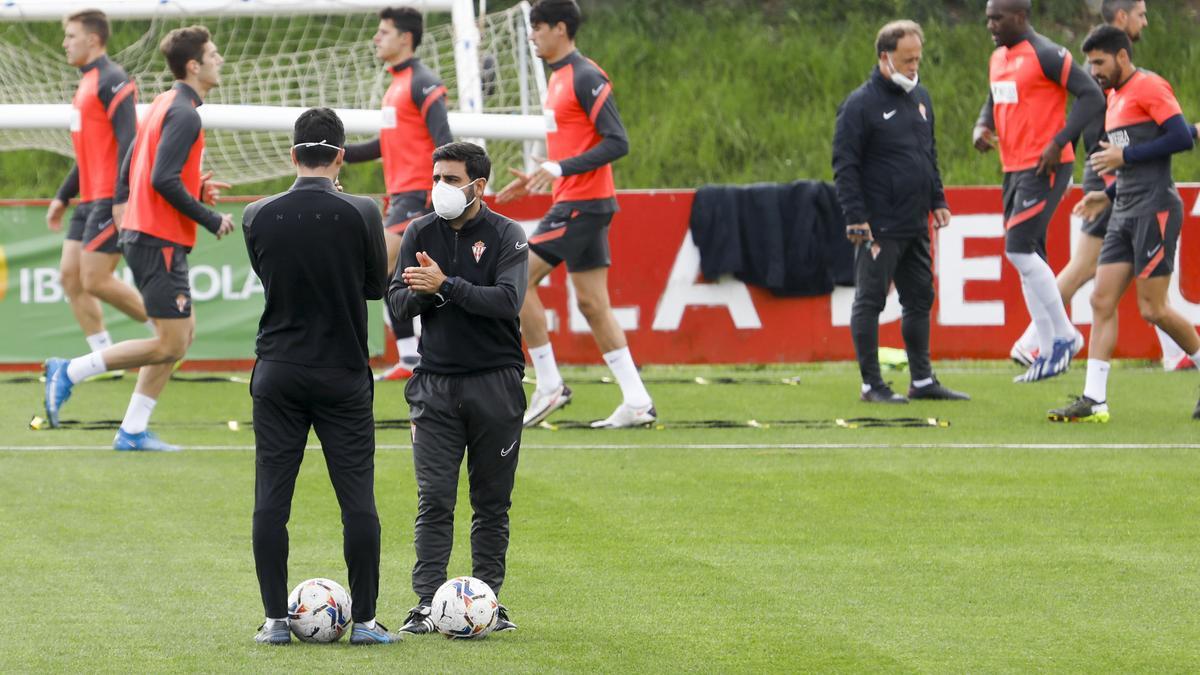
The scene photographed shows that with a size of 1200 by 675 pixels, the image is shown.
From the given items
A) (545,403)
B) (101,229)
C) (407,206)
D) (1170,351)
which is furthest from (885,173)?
(101,229)

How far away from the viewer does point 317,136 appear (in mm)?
5633

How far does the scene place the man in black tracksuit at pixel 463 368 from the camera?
5859mm

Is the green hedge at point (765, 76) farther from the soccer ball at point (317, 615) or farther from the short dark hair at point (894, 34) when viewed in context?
the soccer ball at point (317, 615)

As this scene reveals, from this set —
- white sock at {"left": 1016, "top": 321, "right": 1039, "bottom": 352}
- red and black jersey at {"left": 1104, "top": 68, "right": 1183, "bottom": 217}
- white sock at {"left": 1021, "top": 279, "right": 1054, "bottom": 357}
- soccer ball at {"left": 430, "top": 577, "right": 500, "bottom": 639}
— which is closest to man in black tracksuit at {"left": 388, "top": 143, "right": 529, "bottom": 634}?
soccer ball at {"left": 430, "top": 577, "right": 500, "bottom": 639}

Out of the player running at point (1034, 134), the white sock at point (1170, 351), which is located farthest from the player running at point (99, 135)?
the white sock at point (1170, 351)

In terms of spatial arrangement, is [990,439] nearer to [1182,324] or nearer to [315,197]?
[1182,324]

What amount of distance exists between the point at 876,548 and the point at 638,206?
7.63m

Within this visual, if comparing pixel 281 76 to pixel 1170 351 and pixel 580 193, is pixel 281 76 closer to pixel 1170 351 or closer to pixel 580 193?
pixel 580 193

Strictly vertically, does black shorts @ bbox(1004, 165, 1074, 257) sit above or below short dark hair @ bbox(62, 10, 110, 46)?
below

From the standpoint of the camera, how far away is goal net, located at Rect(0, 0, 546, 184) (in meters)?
13.6

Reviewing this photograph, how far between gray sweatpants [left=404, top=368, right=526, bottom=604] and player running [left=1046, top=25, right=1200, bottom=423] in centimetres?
555

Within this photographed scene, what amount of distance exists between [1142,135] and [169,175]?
219 inches

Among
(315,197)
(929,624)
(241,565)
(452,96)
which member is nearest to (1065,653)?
(929,624)

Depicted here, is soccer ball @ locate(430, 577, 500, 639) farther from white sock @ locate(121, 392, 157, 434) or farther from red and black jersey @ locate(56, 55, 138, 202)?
red and black jersey @ locate(56, 55, 138, 202)
